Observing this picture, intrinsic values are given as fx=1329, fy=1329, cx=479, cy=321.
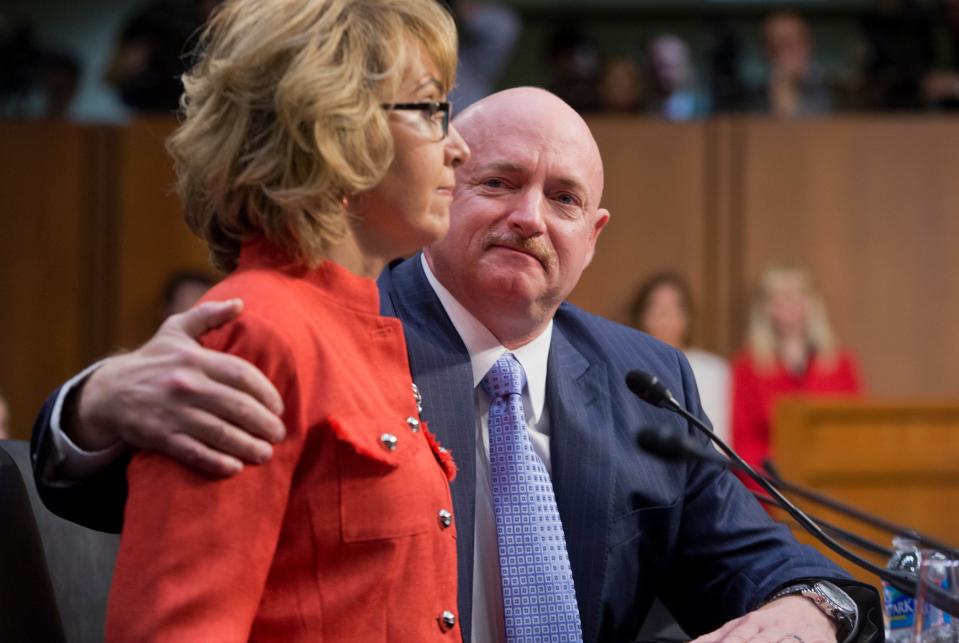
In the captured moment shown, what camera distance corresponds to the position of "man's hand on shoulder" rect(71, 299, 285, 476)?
1118 mm

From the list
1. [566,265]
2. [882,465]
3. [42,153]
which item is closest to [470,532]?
[566,265]

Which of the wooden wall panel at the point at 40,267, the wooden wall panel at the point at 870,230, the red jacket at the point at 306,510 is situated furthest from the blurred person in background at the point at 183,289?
the red jacket at the point at 306,510

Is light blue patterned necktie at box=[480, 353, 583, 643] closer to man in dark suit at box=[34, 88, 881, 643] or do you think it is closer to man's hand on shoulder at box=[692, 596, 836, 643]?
man in dark suit at box=[34, 88, 881, 643]

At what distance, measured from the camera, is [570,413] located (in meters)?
1.81

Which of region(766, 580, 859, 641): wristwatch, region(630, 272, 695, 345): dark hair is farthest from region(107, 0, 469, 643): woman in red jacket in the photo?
region(630, 272, 695, 345): dark hair

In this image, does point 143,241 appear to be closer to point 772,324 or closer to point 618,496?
point 772,324

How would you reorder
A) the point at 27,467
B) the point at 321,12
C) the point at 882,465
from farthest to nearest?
the point at 882,465 < the point at 27,467 < the point at 321,12

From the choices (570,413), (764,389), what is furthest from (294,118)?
(764,389)

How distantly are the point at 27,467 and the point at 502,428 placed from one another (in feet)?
1.95

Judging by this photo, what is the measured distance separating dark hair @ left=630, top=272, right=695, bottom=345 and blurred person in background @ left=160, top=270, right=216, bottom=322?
1588 mm

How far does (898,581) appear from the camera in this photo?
1.36 m

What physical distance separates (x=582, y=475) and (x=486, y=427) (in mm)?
144

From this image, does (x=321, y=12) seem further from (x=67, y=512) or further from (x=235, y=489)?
(x=67, y=512)

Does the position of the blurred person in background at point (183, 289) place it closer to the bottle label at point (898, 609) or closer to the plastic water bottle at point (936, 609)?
the bottle label at point (898, 609)
